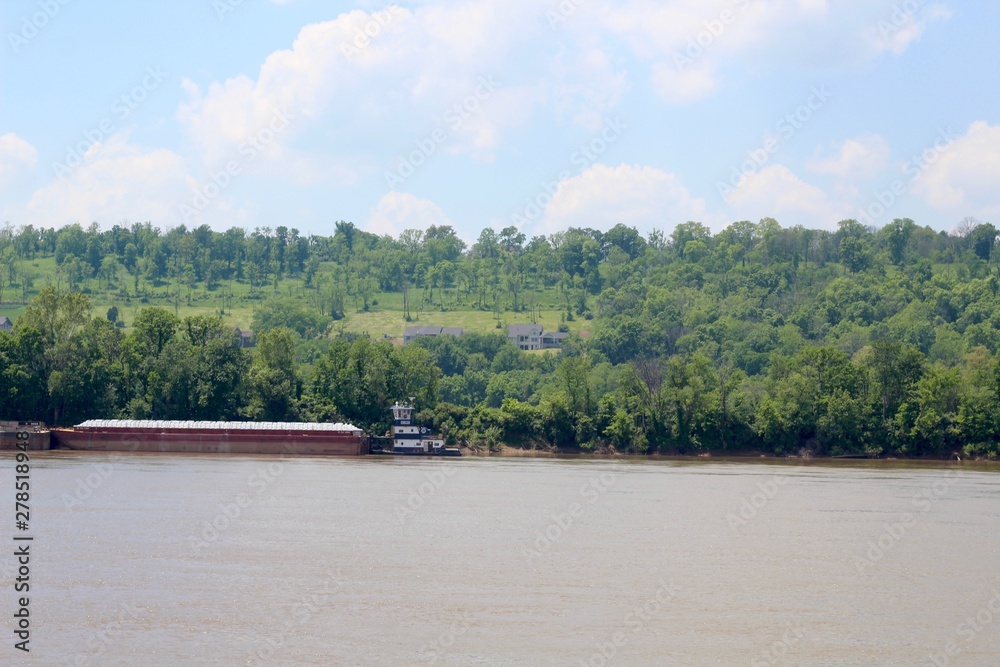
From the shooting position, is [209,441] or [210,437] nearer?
[209,441]

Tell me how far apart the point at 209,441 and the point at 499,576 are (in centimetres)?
6990

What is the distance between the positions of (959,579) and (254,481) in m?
41.5

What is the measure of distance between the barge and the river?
3526 cm

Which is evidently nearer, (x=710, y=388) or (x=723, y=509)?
(x=723, y=509)

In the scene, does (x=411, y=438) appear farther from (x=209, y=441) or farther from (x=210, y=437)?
(x=209, y=441)

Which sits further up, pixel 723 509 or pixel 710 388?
pixel 710 388

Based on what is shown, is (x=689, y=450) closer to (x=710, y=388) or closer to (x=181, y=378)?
(x=710, y=388)

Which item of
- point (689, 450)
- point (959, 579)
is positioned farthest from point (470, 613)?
point (689, 450)

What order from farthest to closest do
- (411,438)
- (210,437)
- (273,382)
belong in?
(273,382), (411,438), (210,437)

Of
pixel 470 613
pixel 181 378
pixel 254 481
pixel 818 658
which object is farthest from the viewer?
pixel 181 378

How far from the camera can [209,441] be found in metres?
102

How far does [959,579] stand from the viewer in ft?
127

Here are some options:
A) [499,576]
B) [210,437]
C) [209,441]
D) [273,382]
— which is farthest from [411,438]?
[499,576]

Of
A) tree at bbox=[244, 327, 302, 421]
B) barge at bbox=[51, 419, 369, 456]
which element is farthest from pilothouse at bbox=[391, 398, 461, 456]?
tree at bbox=[244, 327, 302, 421]
